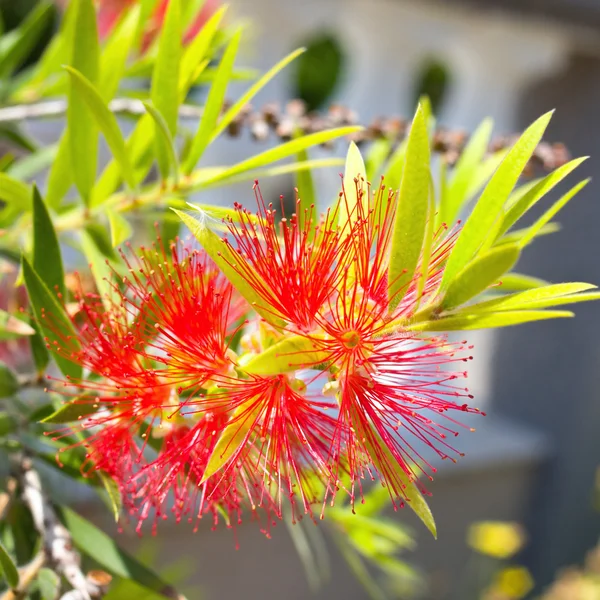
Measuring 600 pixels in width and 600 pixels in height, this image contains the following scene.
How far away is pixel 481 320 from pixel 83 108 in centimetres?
30

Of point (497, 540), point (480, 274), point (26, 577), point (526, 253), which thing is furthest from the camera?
point (526, 253)

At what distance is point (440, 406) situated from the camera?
0.37 m

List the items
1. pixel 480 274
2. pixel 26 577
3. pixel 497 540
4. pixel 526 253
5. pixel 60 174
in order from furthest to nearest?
pixel 526 253 < pixel 497 540 < pixel 60 174 < pixel 26 577 < pixel 480 274

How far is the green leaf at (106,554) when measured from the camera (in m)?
0.47

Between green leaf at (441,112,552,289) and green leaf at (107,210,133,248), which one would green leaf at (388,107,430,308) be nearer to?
green leaf at (441,112,552,289)

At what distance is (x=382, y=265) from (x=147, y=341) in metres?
0.14

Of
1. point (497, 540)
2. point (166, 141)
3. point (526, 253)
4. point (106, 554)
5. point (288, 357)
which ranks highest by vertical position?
point (166, 141)

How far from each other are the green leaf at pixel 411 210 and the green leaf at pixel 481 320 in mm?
20

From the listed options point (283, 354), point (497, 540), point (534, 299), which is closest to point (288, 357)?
point (283, 354)

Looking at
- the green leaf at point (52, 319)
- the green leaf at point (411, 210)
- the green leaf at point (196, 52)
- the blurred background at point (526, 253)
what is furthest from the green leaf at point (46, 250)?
the blurred background at point (526, 253)

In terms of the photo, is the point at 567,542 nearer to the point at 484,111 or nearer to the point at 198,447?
the point at 484,111

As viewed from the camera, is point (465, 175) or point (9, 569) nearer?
point (9, 569)

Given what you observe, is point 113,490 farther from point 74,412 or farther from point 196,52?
point 196,52

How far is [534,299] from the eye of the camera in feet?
1.05
